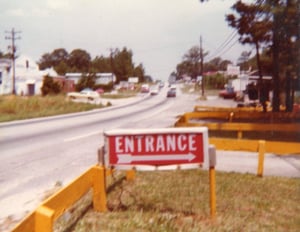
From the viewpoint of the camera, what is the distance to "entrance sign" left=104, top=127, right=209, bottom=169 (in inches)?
212

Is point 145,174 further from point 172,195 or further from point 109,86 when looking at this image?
point 109,86

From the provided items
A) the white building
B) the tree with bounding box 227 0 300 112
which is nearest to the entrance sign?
the tree with bounding box 227 0 300 112

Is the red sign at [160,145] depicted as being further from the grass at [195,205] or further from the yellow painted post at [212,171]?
the grass at [195,205]

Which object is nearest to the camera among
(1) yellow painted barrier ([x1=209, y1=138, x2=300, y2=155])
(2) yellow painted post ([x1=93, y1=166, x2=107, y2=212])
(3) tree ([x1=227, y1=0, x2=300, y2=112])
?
(2) yellow painted post ([x1=93, y1=166, x2=107, y2=212])

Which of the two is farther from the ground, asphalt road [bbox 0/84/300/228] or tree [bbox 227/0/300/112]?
tree [bbox 227/0/300/112]

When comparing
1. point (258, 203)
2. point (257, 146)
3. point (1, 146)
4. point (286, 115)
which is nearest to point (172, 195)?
point (258, 203)

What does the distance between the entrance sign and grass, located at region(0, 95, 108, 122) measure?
22.2 m

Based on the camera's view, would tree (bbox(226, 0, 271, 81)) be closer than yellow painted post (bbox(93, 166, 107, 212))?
No

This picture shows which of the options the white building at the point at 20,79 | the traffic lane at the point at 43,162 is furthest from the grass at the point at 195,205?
the white building at the point at 20,79

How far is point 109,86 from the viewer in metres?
92.3

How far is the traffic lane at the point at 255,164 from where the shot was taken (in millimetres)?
9766

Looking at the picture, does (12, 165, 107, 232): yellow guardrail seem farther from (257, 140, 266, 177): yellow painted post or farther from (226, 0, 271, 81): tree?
(226, 0, 271, 81): tree

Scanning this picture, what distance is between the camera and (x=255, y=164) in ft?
34.7

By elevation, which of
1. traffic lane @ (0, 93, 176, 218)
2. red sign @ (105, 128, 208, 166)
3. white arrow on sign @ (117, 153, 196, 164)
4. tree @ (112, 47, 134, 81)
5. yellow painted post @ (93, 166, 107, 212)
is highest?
tree @ (112, 47, 134, 81)
